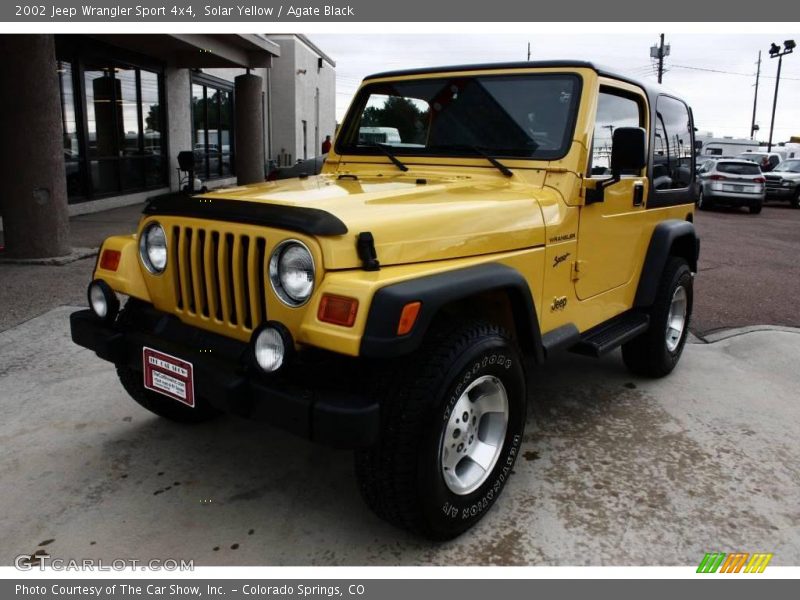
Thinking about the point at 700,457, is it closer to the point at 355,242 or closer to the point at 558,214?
the point at 558,214

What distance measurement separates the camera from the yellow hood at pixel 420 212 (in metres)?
2.46

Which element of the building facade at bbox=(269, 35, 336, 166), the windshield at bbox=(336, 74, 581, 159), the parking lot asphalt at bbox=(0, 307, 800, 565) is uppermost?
the building facade at bbox=(269, 35, 336, 166)

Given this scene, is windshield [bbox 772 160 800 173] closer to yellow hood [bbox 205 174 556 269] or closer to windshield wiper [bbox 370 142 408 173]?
windshield wiper [bbox 370 142 408 173]

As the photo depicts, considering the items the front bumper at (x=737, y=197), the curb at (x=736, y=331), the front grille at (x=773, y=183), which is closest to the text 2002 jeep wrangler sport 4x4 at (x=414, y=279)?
the curb at (x=736, y=331)

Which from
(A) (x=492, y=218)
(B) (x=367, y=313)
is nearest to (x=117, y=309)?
(B) (x=367, y=313)

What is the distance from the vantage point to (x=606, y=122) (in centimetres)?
368

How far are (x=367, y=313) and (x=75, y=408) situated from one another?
2574 millimetres

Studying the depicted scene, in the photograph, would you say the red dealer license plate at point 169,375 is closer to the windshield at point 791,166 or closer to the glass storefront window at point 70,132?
the glass storefront window at point 70,132

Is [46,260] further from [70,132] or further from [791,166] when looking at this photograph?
[791,166]

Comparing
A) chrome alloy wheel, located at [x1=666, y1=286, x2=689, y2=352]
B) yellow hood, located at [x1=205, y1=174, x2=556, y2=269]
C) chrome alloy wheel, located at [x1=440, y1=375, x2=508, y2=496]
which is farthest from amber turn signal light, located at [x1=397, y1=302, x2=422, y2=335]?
chrome alloy wheel, located at [x1=666, y1=286, x2=689, y2=352]

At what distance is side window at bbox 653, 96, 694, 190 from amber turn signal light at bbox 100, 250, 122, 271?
125 inches

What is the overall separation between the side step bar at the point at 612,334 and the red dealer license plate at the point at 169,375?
2.02 meters

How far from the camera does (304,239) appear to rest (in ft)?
7.77
